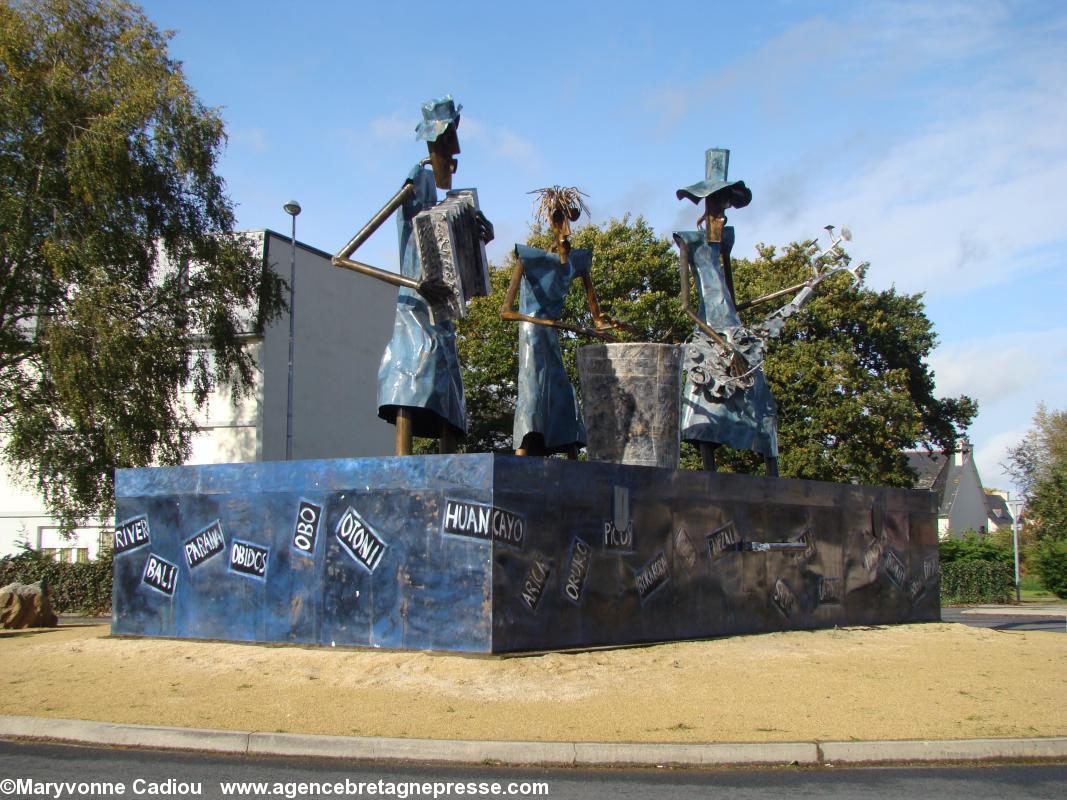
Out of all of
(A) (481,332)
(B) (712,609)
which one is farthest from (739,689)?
(A) (481,332)

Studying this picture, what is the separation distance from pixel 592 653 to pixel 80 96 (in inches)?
650

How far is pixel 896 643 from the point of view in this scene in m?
13.3

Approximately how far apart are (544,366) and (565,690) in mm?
5088

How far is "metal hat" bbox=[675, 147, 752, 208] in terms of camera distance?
48.4ft

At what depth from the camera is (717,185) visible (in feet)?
48.4

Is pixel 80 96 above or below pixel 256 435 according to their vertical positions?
above

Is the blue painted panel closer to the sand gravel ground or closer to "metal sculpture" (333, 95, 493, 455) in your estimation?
the sand gravel ground

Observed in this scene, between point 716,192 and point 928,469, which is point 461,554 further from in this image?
point 928,469

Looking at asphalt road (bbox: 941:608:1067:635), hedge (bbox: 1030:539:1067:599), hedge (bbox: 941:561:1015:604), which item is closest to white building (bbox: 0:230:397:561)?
asphalt road (bbox: 941:608:1067:635)

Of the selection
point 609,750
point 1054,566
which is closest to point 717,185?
point 609,750

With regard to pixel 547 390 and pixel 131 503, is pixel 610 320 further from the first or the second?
pixel 131 503

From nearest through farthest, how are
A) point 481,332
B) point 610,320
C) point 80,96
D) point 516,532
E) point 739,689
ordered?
point 739,689, point 516,532, point 610,320, point 80,96, point 481,332

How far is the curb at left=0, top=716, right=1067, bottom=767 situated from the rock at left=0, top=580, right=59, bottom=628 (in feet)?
27.7

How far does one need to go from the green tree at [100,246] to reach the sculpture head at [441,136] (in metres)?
10.1
